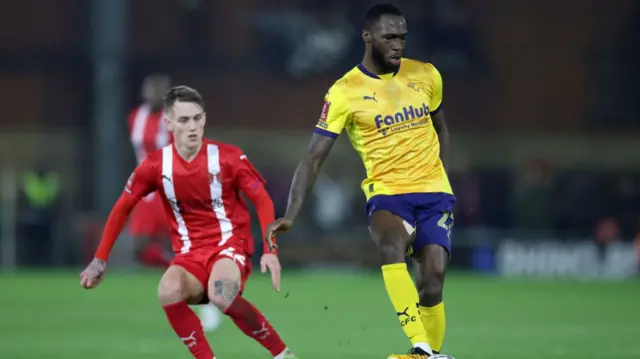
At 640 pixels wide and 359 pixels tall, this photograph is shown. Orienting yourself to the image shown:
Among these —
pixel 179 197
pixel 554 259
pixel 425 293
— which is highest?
pixel 179 197

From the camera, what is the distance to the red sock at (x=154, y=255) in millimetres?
14203

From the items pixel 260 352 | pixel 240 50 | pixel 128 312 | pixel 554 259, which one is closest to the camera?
pixel 260 352

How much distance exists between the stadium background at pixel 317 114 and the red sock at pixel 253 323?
9.46 metres

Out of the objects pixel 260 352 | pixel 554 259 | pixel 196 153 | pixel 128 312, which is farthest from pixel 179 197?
pixel 554 259

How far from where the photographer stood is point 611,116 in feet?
80.9

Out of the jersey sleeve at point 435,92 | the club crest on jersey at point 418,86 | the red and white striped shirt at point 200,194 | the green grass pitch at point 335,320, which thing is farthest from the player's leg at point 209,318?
the club crest on jersey at point 418,86

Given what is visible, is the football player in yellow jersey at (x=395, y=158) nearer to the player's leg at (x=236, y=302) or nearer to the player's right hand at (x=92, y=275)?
the player's leg at (x=236, y=302)

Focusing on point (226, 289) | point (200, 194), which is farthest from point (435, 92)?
point (226, 289)

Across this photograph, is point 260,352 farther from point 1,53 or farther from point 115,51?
point 1,53

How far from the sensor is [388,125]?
8977 millimetres

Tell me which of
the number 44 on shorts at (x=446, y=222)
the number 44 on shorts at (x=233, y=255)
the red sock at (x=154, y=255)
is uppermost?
the number 44 on shorts at (x=446, y=222)

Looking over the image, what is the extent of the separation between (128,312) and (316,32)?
1069 cm

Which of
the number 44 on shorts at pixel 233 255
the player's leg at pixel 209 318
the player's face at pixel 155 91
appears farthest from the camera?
the player's face at pixel 155 91

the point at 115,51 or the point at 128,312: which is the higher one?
the point at 115,51
